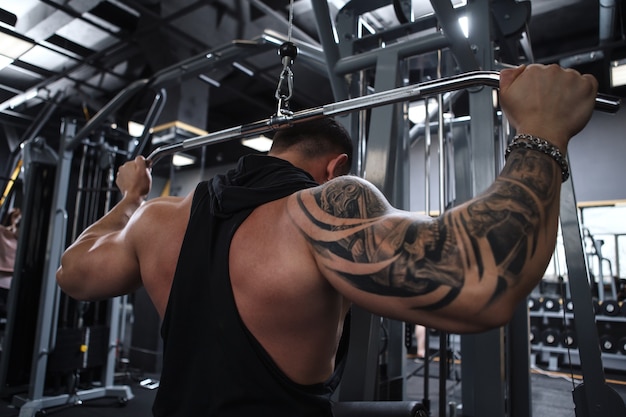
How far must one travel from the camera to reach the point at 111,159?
355 cm

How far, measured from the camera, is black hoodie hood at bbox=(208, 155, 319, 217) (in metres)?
0.81

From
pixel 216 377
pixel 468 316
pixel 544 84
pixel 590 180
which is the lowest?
pixel 216 377

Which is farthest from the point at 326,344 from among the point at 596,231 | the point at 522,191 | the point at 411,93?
the point at 596,231

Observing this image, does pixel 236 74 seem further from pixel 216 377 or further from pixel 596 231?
pixel 216 377

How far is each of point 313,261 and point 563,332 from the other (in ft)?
16.5

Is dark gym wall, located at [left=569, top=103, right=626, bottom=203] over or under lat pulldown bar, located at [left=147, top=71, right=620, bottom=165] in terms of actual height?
over

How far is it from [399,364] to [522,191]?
2149mm

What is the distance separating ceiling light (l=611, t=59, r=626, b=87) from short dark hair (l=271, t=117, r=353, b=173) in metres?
3.80

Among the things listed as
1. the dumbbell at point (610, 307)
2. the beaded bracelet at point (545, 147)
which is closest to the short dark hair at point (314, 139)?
the beaded bracelet at point (545, 147)

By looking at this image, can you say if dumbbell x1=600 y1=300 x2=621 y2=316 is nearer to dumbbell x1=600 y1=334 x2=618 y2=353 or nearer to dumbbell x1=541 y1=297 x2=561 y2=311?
dumbbell x1=600 y1=334 x2=618 y2=353

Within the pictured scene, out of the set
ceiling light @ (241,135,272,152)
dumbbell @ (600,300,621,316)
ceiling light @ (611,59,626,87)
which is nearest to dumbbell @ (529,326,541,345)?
dumbbell @ (600,300,621,316)

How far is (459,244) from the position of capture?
0.61 m

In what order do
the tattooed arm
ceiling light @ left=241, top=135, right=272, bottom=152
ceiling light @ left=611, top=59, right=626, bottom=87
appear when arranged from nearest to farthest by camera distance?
the tattooed arm, ceiling light @ left=611, top=59, right=626, bottom=87, ceiling light @ left=241, top=135, right=272, bottom=152

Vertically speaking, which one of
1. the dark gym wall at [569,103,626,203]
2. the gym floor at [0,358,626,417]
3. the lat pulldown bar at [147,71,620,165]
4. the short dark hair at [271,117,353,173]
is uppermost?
the dark gym wall at [569,103,626,203]
